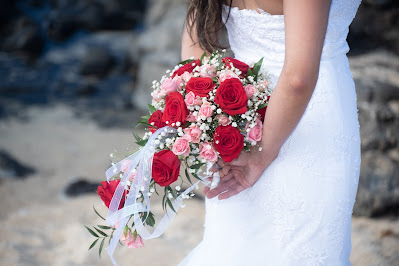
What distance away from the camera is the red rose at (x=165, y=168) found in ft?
4.95

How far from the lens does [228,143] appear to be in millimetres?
1469

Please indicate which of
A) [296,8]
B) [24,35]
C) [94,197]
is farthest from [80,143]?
[24,35]

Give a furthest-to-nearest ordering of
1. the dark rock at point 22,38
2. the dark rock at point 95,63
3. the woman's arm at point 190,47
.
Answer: the dark rock at point 22,38 → the dark rock at point 95,63 → the woman's arm at point 190,47

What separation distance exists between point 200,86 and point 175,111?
147 millimetres

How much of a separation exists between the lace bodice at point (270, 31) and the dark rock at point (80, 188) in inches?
151

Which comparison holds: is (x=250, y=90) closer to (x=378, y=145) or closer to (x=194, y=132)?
(x=194, y=132)

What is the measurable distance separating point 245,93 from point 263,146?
8.8 inches

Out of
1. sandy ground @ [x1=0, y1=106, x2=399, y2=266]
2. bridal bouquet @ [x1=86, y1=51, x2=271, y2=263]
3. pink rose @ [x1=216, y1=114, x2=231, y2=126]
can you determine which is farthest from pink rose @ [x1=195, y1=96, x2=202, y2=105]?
sandy ground @ [x1=0, y1=106, x2=399, y2=266]

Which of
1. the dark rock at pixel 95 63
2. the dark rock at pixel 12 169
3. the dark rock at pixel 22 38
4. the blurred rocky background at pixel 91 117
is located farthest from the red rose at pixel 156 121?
the dark rock at pixel 22 38

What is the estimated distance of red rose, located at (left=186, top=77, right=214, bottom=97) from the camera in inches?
60.9

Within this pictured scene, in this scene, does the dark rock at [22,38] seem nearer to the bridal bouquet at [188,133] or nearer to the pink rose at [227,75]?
the bridal bouquet at [188,133]

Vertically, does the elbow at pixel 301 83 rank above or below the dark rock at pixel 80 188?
above

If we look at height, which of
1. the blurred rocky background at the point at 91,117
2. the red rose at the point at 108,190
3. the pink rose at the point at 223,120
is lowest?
the blurred rocky background at the point at 91,117

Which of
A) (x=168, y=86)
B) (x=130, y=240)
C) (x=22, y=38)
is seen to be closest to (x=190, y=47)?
(x=168, y=86)
